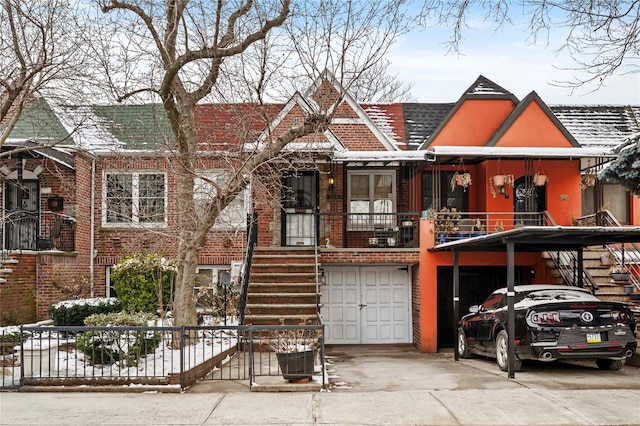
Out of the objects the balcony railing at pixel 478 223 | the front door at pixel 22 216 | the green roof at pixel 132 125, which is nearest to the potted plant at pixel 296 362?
the balcony railing at pixel 478 223

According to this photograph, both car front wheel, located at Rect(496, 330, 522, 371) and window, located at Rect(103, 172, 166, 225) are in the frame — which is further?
window, located at Rect(103, 172, 166, 225)

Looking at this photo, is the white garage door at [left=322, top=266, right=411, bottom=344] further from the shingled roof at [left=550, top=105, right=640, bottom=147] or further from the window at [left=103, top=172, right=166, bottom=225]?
the shingled roof at [left=550, top=105, right=640, bottom=147]

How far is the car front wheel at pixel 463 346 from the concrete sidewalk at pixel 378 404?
321cm

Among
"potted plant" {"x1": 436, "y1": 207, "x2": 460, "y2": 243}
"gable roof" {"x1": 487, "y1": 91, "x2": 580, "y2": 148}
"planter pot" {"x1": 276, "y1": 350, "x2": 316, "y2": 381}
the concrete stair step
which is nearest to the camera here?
"planter pot" {"x1": 276, "y1": 350, "x2": 316, "y2": 381}

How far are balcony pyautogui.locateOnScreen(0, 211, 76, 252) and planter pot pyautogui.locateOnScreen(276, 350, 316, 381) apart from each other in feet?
35.8

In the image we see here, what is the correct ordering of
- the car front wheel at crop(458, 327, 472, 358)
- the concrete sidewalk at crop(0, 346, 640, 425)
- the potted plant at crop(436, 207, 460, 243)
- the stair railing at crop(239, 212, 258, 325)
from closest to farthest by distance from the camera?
1. the concrete sidewalk at crop(0, 346, 640, 425)
2. the stair railing at crop(239, 212, 258, 325)
3. the car front wheel at crop(458, 327, 472, 358)
4. the potted plant at crop(436, 207, 460, 243)

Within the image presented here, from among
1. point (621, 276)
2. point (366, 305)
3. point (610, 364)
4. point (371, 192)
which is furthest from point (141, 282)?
point (621, 276)

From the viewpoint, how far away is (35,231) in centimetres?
1931

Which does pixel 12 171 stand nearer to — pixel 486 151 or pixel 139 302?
pixel 139 302

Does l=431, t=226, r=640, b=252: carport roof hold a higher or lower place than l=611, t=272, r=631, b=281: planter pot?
higher

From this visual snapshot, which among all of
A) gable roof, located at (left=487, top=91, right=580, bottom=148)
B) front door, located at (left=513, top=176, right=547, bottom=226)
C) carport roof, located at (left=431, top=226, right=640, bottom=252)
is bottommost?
carport roof, located at (left=431, top=226, right=640, bottom=252)

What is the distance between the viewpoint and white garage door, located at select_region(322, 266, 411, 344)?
64.5 feet

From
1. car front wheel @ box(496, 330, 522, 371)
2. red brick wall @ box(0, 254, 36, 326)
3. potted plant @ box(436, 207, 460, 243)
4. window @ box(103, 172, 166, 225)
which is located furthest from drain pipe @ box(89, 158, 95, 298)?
car front wheel @ box(496, 330, 522, 371)

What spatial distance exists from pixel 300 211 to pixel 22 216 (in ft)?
25.8
